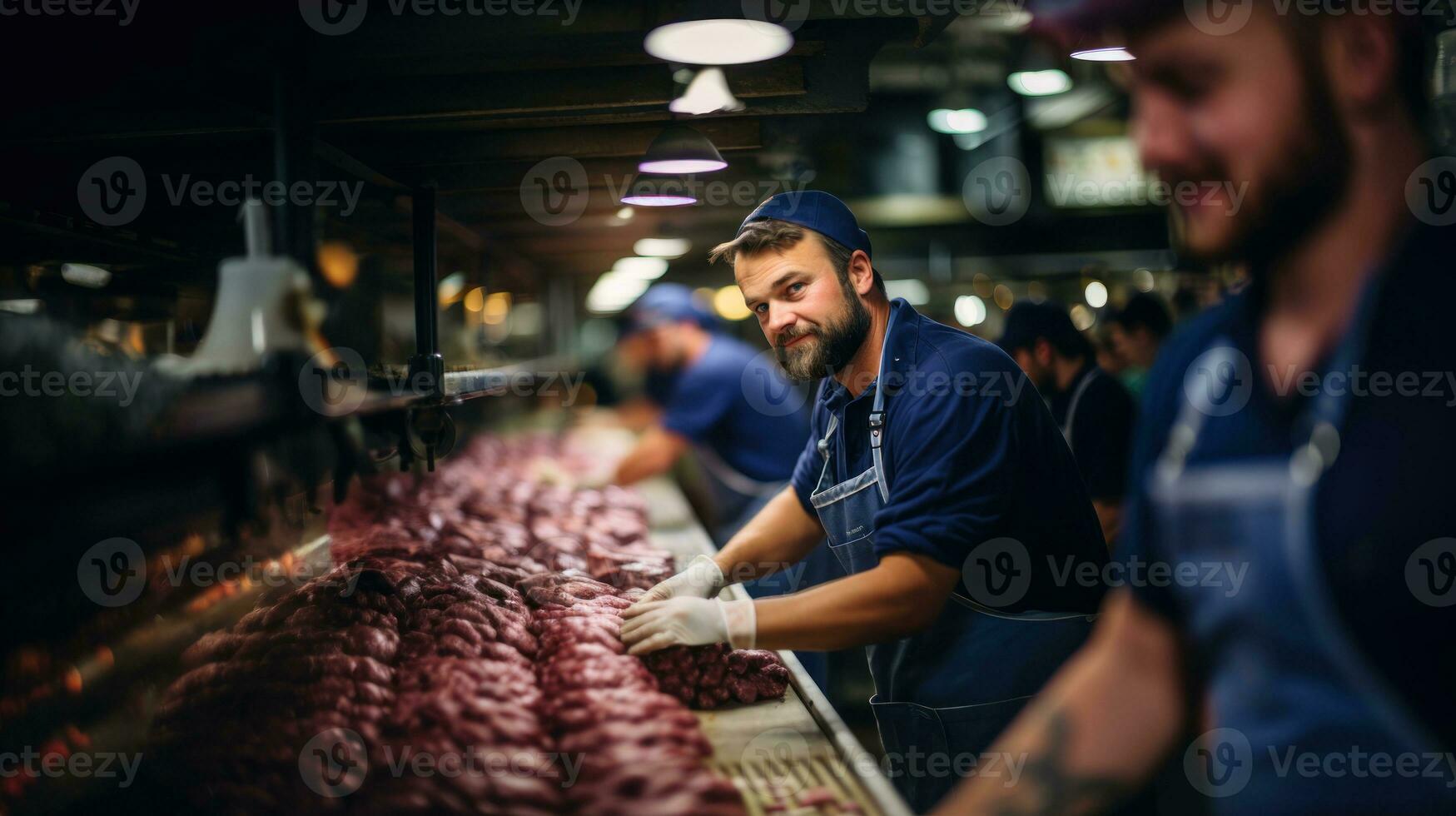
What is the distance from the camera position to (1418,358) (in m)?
1.42

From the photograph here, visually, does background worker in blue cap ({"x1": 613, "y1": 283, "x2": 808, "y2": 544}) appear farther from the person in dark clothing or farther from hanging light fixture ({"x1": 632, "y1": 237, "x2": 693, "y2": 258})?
the person in dark clothing

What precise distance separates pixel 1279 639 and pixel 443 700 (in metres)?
1.87

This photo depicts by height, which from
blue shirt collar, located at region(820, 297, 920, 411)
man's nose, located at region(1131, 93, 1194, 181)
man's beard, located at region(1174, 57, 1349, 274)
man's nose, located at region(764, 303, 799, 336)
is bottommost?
blue shirt collar, located at region(820, 297, 920, 411)

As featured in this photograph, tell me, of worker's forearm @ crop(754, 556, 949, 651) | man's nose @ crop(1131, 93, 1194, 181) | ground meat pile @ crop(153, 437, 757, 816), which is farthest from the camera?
worker's forearm @ crop(754, 556, 949, 651)

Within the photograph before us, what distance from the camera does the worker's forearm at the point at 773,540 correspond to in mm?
3656

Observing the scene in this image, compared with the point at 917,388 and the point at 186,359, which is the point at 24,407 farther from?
the point at 917,388

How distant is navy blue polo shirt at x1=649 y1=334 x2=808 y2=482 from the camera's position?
6387 mm

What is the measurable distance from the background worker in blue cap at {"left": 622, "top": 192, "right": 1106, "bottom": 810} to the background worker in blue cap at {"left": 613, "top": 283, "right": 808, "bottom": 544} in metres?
2.93

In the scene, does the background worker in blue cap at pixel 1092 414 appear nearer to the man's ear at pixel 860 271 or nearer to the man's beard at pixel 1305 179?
the man's ear at pixel 860 271

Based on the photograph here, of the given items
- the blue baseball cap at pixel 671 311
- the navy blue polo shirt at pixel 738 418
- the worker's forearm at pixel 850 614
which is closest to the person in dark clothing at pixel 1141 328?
the navy blue polo shirt at pixel 738 418

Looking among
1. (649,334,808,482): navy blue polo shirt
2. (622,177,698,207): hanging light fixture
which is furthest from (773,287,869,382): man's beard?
(649,334,808,482): navy blue polo shirt

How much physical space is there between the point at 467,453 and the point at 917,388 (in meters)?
5.73

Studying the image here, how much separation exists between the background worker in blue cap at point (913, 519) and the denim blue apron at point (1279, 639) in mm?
986

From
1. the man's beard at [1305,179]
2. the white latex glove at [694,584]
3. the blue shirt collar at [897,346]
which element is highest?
the man's beard at [1305,179]
